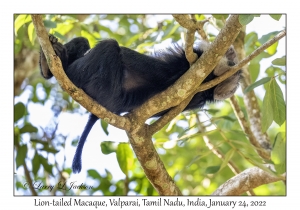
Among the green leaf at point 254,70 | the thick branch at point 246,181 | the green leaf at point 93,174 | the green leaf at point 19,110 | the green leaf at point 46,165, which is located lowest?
the thick branch at point 246,181

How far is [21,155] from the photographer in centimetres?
395

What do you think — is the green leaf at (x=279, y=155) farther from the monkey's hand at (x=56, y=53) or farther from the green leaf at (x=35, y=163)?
the green leaf at (x=35, y=163)

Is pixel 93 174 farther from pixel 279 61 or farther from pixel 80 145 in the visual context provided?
pixel 279 61

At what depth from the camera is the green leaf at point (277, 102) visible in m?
3.14

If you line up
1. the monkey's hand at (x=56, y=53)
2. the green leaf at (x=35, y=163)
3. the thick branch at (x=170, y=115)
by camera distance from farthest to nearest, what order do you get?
the green leaf at (x=35, y=163) < the monkey's hand at (x=56, y=53) < the thick branch at (x=170, y=115)

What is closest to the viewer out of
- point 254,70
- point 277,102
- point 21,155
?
point 277,102

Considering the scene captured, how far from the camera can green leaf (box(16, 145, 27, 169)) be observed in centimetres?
387

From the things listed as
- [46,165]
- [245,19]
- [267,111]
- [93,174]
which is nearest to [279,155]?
[267,111]

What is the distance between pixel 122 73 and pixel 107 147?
1.93 ft

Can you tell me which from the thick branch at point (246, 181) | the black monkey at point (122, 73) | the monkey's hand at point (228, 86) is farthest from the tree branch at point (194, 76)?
the thick branch at point (246, 181)

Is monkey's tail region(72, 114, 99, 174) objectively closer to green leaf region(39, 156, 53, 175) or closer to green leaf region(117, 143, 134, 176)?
green leaf region(117, 143, 134, 176)

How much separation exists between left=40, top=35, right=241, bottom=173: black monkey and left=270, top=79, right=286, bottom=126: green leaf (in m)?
0.45

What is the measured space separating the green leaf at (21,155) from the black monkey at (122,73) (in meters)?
0.73

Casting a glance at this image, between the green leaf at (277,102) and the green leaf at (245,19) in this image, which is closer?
the green leaf at (245,19)
